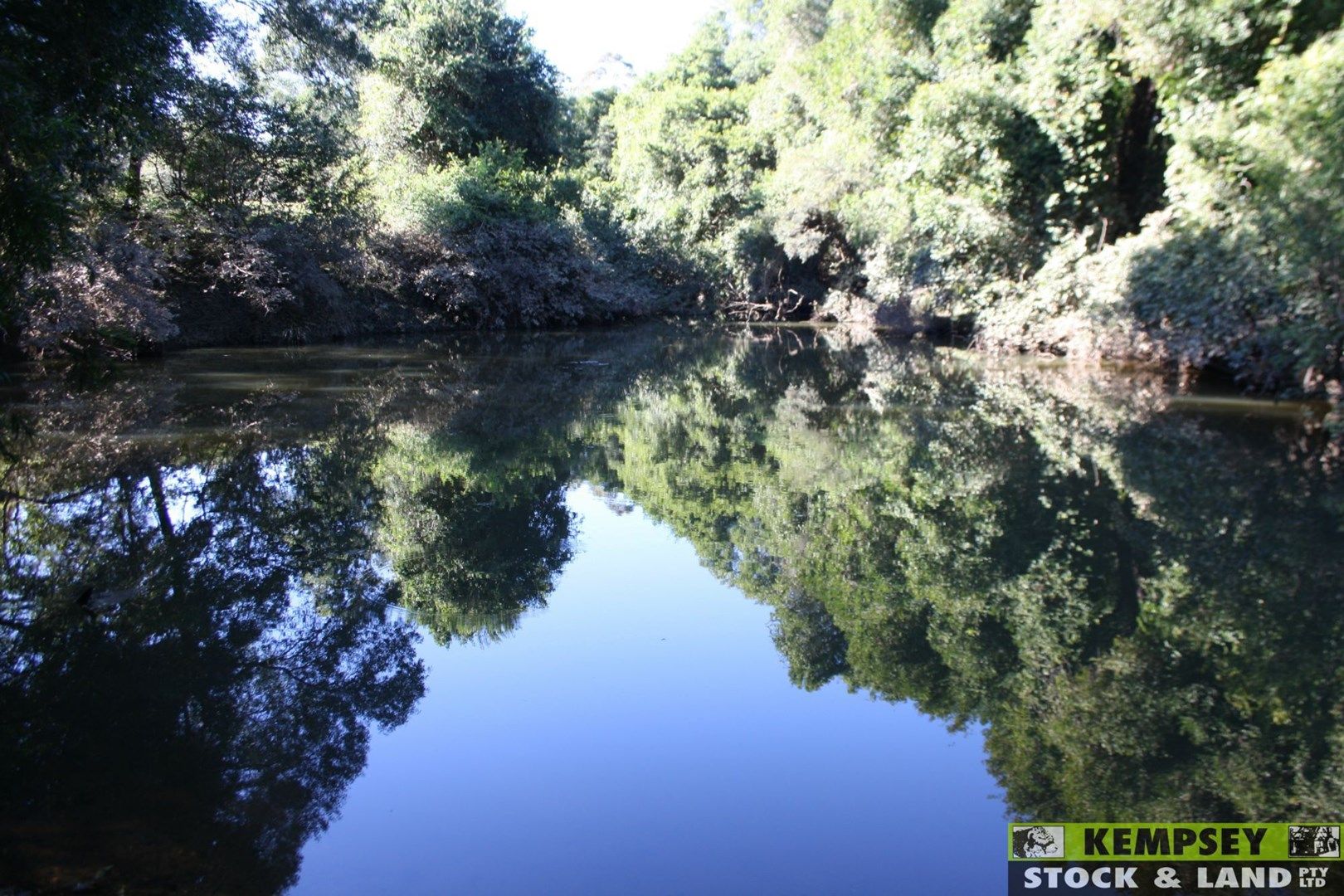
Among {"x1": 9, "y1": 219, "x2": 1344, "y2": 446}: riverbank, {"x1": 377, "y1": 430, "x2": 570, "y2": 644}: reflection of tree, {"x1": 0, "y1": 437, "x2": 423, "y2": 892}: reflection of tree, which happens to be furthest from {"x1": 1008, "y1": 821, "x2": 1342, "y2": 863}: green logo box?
{"x1": 9, "y1": 219, "x2": 1344, "y2": 446}: riverbank

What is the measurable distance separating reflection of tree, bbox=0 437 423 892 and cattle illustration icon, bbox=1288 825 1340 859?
3.29 metres

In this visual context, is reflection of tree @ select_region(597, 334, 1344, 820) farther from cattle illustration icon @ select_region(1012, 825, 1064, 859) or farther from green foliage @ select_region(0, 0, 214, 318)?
green foliage @ select_region(0, 0, 214, 318)

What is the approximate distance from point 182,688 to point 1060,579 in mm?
4746

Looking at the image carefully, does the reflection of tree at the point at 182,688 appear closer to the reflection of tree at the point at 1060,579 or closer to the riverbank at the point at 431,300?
the riverbank at the point at 431,300

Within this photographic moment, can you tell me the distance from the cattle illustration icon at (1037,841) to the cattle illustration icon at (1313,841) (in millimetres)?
720

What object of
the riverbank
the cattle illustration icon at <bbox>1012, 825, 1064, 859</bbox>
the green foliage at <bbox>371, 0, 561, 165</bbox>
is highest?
the green foliage at <bbox>371, 0, 561, 165</bbox>

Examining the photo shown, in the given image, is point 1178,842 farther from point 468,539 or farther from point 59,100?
point 59,100

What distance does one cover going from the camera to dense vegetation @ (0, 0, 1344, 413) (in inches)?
382

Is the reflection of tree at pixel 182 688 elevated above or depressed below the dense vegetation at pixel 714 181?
below

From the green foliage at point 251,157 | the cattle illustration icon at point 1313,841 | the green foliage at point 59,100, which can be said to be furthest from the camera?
the green foliage at point 251,157

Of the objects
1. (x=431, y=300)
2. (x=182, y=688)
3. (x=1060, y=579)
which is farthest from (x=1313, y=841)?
(x=431, y=300)

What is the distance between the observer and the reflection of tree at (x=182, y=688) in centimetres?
315

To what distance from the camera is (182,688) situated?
4266 millimetres

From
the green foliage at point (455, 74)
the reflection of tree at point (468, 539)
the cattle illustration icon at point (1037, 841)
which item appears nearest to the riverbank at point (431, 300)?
the reflection of tree at point (468, 539)
